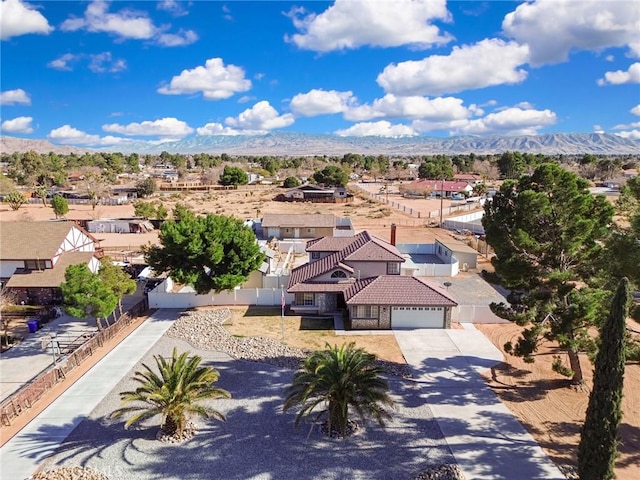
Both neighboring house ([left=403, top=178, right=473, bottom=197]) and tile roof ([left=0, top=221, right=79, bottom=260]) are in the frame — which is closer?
tile roof ([left=0, top=221, right=79, bottom=260])

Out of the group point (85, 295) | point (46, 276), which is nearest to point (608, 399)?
point (85, 295)

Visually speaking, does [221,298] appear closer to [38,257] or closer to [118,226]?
[38,257]

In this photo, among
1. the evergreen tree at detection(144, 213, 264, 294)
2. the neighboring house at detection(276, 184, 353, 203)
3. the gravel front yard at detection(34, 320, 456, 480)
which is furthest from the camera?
the neighboring house at detection(276, 184, 353, 203)

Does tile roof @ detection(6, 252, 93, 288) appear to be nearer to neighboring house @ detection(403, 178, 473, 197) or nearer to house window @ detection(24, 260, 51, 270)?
house window @ detection(24, 260, 51, 270)

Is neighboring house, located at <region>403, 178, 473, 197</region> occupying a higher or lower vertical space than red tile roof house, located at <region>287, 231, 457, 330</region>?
higher

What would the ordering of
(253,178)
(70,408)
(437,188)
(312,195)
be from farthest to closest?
(253,178), (437,188), (312,195), (70,408)

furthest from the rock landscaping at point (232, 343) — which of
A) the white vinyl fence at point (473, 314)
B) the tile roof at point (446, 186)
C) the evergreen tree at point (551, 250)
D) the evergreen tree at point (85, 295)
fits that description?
the tile roof at point (446, 186)

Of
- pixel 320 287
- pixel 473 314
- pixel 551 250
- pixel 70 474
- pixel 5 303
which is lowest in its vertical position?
pixel 70 474

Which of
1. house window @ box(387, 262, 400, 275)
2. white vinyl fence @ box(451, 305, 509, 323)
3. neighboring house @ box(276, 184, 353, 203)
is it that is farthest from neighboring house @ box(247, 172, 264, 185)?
white vinyl fence @ box(451, 305, 509, 323)
